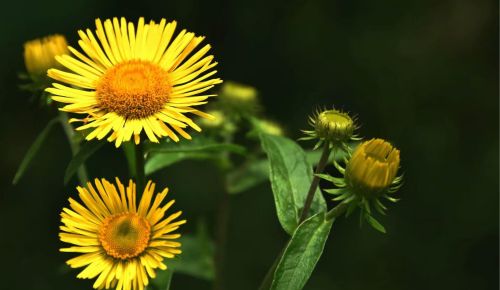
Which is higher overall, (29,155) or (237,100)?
(237,100)

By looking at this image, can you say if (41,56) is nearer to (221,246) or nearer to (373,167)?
(221,246)

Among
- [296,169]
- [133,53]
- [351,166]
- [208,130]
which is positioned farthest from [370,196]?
[208,130]

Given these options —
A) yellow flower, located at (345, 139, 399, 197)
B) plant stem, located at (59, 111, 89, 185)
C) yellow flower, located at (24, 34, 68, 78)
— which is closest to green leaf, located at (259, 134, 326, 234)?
yellow flower, located at (345, 139, 399, 197)

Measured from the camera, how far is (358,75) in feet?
12.2

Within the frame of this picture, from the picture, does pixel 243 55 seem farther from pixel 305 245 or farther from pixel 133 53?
pixel 305 245

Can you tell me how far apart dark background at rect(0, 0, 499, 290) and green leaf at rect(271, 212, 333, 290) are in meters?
1.76

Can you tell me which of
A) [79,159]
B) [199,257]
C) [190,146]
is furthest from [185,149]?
[199,257]

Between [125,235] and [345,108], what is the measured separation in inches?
87.1

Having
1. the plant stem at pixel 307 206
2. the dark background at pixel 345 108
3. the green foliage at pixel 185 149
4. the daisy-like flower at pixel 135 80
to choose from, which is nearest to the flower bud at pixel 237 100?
the green foliage at pixel 185 149

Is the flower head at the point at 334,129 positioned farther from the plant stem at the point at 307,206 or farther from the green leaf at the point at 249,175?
the green leaf at the point at 249,175

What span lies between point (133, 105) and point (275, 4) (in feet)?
7.01

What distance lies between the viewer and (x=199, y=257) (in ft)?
8.24

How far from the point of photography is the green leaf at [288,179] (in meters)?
1.72

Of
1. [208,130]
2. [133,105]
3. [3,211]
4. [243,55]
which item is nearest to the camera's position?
[133,105]
